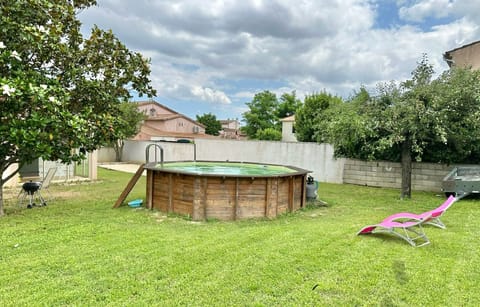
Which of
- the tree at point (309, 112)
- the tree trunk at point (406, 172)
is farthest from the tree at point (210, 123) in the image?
the tree trunk at point (406, 172)

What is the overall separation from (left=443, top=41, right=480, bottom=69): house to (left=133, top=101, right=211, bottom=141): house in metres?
23.9

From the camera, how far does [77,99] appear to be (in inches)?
276

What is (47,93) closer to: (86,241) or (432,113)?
(86,241)

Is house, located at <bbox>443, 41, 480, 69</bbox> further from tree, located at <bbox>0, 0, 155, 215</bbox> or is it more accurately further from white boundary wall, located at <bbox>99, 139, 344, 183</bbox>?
tree, located at <bbox>0, 0, 155, 215</bbox>

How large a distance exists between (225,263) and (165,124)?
35498 millimetres

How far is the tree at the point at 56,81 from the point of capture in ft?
17.2

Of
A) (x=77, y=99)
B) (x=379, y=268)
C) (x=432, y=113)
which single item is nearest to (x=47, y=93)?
(x=77, y=99)

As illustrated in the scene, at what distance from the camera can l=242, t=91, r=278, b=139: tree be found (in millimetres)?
44719

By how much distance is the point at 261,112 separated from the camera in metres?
45.3

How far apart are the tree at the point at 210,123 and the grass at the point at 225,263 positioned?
1833 inches

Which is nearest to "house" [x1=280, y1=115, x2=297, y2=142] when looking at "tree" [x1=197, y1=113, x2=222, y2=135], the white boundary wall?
the white boundary wall

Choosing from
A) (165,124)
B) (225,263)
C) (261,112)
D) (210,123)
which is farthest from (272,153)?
(210,123)

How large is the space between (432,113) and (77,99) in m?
9.02

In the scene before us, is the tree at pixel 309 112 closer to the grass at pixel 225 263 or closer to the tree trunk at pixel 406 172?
the tree trunk at pixel 406 172
